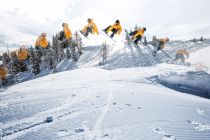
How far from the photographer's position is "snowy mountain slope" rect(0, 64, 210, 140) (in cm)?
855

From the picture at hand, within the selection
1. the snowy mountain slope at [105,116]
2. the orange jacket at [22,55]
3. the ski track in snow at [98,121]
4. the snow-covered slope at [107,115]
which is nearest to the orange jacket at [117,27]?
the snow-covered slope at [107,115]

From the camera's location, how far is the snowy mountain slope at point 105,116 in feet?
28.1

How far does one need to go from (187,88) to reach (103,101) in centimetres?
855

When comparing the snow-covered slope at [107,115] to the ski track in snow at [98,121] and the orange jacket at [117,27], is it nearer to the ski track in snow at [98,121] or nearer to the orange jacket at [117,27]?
the ski track in snow at [98,121]

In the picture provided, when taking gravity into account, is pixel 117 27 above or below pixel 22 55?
above

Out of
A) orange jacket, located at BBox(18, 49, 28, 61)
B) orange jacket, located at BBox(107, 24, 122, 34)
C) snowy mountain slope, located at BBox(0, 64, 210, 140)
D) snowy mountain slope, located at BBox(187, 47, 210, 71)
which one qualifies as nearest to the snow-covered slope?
snowy mountain slope, located at BBox(0, 64, 210, 140)

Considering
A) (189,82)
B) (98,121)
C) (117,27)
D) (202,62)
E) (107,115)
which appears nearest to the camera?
(98,121)

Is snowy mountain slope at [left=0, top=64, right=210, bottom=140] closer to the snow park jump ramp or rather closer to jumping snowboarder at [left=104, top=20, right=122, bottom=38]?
the snow park jump ramp

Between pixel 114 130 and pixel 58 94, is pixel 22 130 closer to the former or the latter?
pixel 114 130

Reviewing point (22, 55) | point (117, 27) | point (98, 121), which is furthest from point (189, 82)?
point (22, 55)

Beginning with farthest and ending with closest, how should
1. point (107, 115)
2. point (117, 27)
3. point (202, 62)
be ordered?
point (202, 62) < point (117, 27) < point (107, 115)

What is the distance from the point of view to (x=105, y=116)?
9969 mm

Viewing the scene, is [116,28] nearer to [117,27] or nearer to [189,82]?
[117,27]

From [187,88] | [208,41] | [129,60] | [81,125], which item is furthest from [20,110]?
[208,41]
